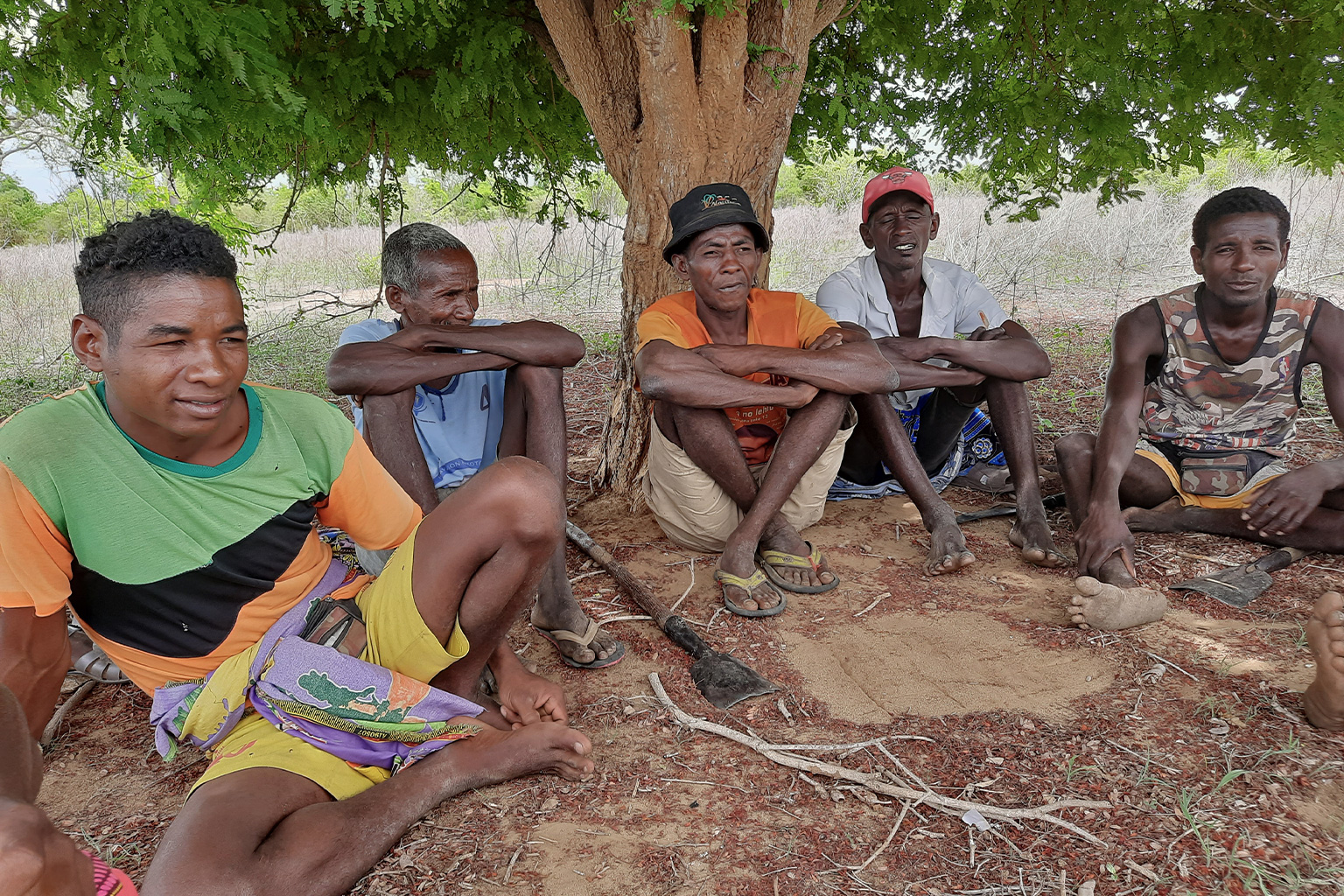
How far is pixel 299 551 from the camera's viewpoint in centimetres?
208

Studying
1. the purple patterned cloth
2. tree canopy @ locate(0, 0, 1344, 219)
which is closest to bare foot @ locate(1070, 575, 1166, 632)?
tree canopy @ locate(0, 0, 1344, 219)

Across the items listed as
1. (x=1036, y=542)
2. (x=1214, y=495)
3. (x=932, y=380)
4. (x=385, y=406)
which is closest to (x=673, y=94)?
(x=932, y=380)

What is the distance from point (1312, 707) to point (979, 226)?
31.0ft

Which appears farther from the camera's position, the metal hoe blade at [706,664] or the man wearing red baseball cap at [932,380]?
the man wearing red baseball cap at [932,380]

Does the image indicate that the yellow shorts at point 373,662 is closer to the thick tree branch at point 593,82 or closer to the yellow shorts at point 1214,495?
the thick tree branch at point 593,82

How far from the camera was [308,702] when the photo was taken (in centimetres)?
189

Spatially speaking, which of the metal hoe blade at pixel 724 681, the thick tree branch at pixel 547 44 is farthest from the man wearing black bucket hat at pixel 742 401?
the thick tree branch at pixel 547 44

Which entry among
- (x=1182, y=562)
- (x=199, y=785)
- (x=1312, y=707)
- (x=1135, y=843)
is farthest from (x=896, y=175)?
(x=199, y=785)

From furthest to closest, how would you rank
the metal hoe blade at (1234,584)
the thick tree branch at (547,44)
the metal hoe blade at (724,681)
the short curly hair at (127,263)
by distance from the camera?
the thick tree branch at (547,44), the metal hoe blade at (1234,584), the metal hoe blade at (724,681), the short curly hair at (127,263)

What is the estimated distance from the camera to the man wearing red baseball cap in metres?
3.53

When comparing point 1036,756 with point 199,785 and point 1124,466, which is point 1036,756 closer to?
point 1124,466

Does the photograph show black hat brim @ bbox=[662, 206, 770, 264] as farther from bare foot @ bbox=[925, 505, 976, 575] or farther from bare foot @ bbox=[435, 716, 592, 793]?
bare foot @ bbox=[435, 716, 592, 793]

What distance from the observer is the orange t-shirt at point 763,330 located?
11.3 feet

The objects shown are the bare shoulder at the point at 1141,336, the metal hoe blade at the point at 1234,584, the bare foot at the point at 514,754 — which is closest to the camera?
the bare foot at the point at 514,754
